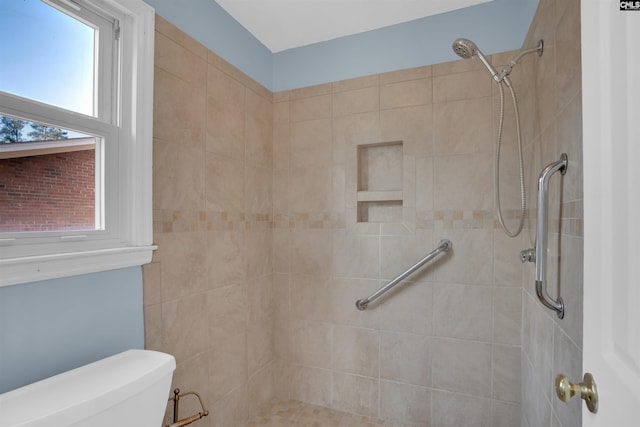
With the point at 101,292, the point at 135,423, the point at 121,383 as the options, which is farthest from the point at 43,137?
the point at 135,423

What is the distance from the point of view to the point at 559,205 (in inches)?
40.4

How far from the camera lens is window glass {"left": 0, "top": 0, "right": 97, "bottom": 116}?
3.25ft

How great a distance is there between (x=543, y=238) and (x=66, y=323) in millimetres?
1526

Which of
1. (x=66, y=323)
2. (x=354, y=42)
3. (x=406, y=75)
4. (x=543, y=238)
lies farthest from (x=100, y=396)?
(x=354, y=42)

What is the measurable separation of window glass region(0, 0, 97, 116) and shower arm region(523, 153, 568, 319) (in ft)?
5.06

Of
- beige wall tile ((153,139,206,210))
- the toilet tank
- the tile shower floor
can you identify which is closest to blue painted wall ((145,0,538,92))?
beige wall tile ((153,139,206,210))

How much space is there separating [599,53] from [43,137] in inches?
57.7

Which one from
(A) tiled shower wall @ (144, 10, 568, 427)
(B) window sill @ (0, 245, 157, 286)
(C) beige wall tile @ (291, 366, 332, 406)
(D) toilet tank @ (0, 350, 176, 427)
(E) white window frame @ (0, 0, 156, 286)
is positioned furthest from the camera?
(C) beige wall tile @ (291, 366, 332, 406)

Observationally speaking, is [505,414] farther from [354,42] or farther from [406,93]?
[354,42]

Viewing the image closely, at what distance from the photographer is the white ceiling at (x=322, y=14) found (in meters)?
1.76

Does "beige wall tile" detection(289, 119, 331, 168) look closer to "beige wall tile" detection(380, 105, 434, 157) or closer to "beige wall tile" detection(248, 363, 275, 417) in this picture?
"beige wall tile" detection(380, 105, 434, 157)

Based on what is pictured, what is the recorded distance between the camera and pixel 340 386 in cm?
204

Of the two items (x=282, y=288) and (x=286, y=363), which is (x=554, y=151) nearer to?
(x=282, y=288)

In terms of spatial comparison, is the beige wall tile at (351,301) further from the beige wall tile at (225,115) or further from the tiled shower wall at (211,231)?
the beige wall tile at (225,115)
